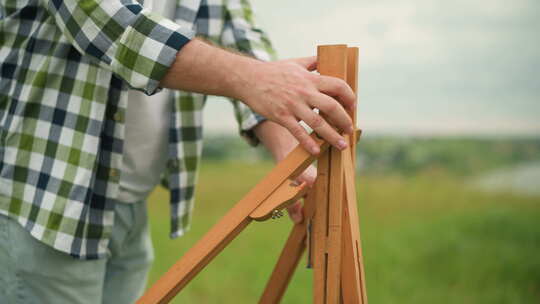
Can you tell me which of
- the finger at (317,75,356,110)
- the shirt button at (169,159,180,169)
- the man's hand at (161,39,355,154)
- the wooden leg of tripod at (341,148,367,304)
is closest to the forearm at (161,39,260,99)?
the man's hand at (161,39,355,154)

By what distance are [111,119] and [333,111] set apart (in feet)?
1.62

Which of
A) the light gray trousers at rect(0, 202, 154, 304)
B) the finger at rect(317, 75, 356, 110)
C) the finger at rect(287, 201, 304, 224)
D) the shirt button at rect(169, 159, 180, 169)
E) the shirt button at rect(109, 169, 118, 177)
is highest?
the finger at rect(317, 75, 356, 110)

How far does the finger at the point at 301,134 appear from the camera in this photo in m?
0.76

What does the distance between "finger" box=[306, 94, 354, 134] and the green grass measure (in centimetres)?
196

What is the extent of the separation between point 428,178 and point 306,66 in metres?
3.15

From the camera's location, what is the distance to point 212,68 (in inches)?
30.3

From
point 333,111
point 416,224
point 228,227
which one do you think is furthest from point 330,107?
point 416,224

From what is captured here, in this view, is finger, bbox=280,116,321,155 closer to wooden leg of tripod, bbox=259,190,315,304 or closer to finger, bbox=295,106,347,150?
finger, bbox=295,106,347,150

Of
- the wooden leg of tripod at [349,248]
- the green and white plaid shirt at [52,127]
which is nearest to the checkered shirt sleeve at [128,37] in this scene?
the green and white plaid shirt at [52,127]

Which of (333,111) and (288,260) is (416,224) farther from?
(333,111)

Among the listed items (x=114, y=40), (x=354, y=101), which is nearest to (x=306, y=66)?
(x=354, y=101)

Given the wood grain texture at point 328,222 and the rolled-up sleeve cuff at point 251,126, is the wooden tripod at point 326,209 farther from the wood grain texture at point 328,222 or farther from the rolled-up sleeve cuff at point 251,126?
the rolled-up sleeve cuff at point 251,126

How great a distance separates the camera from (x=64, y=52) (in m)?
0.96

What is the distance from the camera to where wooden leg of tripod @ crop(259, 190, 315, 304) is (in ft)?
3.42
